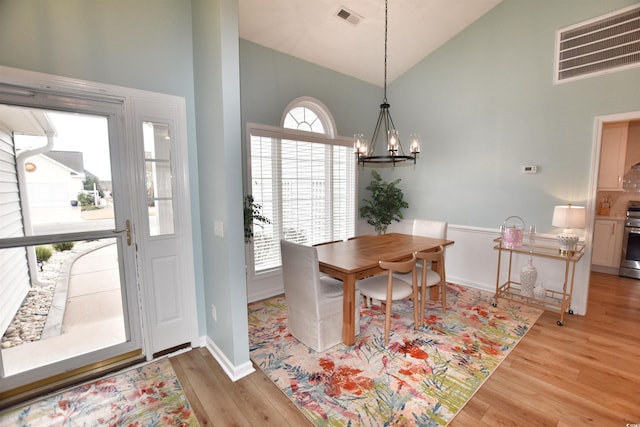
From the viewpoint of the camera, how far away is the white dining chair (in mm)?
2419

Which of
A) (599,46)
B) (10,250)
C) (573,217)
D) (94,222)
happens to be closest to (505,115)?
(599,46)

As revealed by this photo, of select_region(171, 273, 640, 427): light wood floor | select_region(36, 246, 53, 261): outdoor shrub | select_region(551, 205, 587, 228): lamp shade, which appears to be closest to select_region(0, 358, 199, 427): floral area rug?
select_region(171, 273, 640, 427): light wood floor

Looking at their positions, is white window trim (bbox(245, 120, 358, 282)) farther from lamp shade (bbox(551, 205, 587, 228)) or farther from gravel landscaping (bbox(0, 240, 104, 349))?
lamp shade (bbox(551, 205, 587, 228))

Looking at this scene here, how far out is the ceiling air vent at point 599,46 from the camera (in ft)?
9.41

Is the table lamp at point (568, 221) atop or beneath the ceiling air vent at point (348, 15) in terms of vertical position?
beneath

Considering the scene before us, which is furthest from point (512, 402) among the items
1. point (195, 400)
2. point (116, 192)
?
point (116, 192)

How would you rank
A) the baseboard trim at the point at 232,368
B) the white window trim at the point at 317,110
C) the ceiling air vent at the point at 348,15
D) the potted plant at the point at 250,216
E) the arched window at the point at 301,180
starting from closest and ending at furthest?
the baseboard trim at the point at 232,368 → the ceiling air vent at the point at 348,15 → the potted plant at the point at 250,216 → the arched window at the point at 301,180 → the white window trim at the point at 317,110

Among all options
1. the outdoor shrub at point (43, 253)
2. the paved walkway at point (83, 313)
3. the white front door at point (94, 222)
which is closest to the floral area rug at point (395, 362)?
the white front door at point (94, 222)

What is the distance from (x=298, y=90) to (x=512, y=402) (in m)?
3.94

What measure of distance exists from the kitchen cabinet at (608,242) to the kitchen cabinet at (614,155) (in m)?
0.60

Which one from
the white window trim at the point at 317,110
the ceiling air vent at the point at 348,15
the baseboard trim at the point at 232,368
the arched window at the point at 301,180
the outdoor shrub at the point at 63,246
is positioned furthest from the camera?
the white window trim at the point at 317,110

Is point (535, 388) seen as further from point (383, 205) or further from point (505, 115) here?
point (505, 115)

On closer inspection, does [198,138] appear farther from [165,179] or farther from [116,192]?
[116,192]

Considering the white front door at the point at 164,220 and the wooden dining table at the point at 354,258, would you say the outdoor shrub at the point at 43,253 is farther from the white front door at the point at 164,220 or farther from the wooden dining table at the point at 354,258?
the wooden dining table at the point at 354,258
